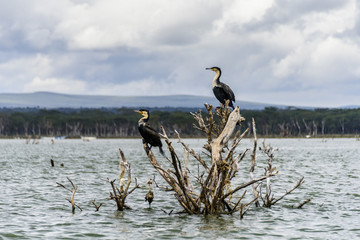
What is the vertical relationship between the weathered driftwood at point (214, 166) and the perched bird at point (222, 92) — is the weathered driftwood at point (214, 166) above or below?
below

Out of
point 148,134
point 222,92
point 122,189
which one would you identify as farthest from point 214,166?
point 122,189

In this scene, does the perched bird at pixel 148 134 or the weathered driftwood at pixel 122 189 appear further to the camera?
the weathered driftwood at pixel 122 189

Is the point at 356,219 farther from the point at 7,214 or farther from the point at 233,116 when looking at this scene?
the point at 7,214

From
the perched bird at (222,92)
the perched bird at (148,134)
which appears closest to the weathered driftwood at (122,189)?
the perched bird at (148,134)

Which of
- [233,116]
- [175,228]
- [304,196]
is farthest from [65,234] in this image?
[304,196]

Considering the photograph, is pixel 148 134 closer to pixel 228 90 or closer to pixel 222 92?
pixel 222 92

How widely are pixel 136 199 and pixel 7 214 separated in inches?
264

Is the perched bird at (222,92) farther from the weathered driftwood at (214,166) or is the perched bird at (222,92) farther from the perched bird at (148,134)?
the perched bird at (148,134)

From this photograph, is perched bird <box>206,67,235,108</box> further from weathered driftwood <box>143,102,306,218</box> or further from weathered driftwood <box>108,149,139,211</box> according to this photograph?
weathered driftwood <box>108,149,139,211</box>

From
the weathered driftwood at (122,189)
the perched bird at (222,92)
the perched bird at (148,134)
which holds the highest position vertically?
the perched bird at (222,92)

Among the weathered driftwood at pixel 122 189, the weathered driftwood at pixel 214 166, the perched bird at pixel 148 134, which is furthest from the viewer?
the weathered driftwood at pixel 122 189

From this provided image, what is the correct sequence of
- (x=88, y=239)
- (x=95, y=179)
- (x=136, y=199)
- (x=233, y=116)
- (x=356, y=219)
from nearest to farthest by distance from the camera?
1. (x=88, y=239)
2. (x=233, y=116)
3. (x=356, y=219)
4. (x=136, y=199)
5. (x=95, y=179)

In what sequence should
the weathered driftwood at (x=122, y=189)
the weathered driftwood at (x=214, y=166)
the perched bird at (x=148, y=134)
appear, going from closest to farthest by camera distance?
the weathered driftwood at (x=214, y=166), the perched bird at (x=148, y=134), the weathered driftwood at (x=122, y=189)

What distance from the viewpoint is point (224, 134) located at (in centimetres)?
1859
